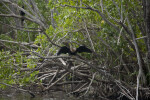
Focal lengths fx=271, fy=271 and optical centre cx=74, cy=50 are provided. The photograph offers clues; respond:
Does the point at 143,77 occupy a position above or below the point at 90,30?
below

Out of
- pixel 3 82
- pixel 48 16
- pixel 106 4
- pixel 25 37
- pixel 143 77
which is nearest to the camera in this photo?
pixel 3 82

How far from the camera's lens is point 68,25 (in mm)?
7758

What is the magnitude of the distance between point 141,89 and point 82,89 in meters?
2.01

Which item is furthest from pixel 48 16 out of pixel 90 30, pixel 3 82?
pixel 3 82

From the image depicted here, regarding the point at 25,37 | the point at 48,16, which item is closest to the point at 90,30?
the point at 25,37

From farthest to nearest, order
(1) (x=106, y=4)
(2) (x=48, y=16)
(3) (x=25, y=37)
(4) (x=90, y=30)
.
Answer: (2) (x=48, y=16)
(3) (x=25, y=37)
(4) (x=90, y=30)
(1) (x=106, y=4)

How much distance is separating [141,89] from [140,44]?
1.33m

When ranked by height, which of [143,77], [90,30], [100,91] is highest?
[90,30]

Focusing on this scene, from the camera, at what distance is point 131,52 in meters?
8.15

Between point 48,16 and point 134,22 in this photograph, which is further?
point 48,16

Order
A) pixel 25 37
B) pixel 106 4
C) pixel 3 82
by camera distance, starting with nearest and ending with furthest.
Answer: pixel 3 82, pixel 106 4, pixel 25 37

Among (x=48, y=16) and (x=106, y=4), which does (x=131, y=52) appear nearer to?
(x=106, y=4)

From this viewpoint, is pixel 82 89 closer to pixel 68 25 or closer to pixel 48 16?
pixel 68 25

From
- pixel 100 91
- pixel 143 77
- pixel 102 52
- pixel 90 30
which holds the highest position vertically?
pixel 90 30
